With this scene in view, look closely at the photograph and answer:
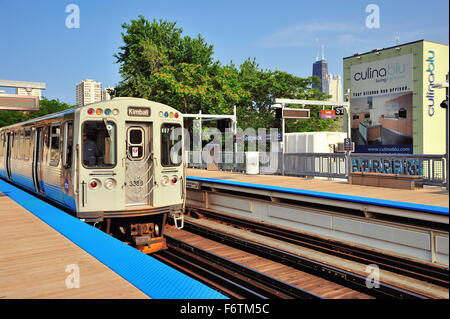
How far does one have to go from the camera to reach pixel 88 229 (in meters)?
8.09

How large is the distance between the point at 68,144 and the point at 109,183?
1.44 meters

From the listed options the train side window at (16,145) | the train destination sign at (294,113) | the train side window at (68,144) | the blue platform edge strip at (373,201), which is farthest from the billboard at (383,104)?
the train side window at (68,144)

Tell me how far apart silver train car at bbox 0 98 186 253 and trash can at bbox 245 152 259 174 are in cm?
898

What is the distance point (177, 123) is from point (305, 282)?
483 centimetres

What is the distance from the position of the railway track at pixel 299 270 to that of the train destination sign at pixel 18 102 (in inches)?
263

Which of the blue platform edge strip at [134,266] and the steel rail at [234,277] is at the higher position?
the blue platform edge strip at [134,266]

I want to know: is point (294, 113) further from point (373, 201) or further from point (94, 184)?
point (94, 184)

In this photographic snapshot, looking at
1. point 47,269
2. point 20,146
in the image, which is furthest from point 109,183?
point 20,146

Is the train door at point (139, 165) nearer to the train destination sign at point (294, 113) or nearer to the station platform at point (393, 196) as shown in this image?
the station platform at point (393, 196)

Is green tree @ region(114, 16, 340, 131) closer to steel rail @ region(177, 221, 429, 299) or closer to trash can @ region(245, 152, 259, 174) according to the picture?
trash can @ region(245, 152, 259, 174)

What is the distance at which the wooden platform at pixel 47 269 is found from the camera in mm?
4659
